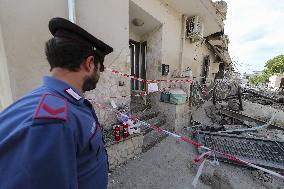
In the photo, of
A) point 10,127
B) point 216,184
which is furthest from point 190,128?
point 10,127

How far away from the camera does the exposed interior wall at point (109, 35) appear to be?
12.2 feet

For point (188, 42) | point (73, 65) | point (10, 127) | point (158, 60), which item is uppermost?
point (188, 42)

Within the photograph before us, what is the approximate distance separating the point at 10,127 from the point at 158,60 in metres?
6.41

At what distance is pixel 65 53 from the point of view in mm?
1071

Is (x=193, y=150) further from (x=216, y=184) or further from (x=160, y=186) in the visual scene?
(x=160, y=186)

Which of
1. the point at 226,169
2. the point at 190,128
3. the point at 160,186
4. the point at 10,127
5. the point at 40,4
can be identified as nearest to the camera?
the point at 10,127

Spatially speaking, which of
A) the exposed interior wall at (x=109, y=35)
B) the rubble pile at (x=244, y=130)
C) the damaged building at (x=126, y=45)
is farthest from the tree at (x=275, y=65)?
the exposed interior wall at (x=109, y=35)

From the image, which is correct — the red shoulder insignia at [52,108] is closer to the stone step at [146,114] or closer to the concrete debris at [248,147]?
the concrete debris at [248,147]

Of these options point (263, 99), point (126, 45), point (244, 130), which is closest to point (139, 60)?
point (126, 45)

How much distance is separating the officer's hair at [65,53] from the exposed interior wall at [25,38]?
214 cm

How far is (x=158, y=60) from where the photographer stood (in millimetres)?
6867

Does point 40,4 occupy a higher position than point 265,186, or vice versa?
point 40,4

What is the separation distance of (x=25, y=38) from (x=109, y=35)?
1.92 metres

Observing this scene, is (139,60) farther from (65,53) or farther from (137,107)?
(65,53)
